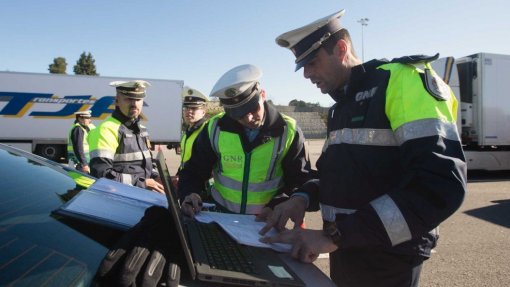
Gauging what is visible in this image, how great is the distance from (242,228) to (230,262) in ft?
1.35

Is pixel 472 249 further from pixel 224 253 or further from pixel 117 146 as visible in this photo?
pixel 224 253

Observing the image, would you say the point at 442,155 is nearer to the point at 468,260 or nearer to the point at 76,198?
the point at 76,198

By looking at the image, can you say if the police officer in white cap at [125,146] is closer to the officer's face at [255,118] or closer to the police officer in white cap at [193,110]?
the police officer in white cap at [193,110]

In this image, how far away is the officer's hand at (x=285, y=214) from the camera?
164cm

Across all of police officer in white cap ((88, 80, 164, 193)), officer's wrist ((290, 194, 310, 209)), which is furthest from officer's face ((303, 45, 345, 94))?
police officer in white cap ((88, 80, 164, 193))

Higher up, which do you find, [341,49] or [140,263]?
[341,49]

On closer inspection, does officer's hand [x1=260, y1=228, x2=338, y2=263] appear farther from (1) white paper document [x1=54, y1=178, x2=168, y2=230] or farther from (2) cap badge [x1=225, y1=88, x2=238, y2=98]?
(2) cap badge [x1=225, y1=88, x2=238, y2=98]

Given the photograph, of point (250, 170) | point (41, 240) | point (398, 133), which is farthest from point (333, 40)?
point (41, 240)

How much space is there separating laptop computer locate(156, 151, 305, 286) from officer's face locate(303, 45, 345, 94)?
762mm

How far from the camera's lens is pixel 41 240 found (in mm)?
1266

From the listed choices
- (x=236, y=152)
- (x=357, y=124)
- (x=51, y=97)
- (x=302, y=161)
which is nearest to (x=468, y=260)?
(x=302, y=161)

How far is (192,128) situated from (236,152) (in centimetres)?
236

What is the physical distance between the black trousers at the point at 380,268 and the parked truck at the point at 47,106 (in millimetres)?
14555

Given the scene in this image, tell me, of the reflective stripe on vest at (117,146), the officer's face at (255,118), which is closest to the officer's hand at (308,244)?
the officer's face at (255,118)
